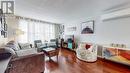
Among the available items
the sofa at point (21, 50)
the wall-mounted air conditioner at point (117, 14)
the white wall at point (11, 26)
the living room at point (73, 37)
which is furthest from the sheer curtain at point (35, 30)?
the wall-mounted air conditioner at point (117, 14)

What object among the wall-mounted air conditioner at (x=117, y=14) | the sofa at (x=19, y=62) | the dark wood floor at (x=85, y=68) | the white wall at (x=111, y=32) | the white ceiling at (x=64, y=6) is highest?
the white ceiling at (x=64, y=6)

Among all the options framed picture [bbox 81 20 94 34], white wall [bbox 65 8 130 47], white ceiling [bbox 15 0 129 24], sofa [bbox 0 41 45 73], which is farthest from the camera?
framed picture [bbox 81 20 94 34]

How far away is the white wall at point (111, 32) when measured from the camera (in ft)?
10.4

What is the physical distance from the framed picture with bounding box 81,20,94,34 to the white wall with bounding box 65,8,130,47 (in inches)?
7.9

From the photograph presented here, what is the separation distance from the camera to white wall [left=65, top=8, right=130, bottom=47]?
318 centimetres

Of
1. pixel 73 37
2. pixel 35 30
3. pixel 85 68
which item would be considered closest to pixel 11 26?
pixel 35 30

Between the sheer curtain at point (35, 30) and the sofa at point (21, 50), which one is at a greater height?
the sheer curtain at point (35, 30)

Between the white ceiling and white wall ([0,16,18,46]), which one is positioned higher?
the white ceiling

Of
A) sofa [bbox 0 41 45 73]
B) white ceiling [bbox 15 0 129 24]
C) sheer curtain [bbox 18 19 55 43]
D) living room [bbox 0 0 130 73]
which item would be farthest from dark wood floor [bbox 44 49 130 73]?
sheer curtain [bbox 18 19 55 43]

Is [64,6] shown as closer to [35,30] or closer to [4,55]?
[4,55]

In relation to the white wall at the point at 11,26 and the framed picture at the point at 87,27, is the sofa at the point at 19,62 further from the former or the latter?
the framed picture at the point at 87,27

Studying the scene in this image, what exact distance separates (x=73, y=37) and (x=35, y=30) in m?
2.98

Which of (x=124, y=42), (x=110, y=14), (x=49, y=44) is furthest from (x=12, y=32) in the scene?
(x=124, y=42)

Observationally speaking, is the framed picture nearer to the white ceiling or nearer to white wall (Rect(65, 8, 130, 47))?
white wall (Rect(65, 8, 130, 47))
